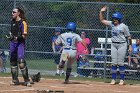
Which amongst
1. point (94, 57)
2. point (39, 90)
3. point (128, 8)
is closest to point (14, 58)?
point (39, 90)

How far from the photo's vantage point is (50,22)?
2203cm

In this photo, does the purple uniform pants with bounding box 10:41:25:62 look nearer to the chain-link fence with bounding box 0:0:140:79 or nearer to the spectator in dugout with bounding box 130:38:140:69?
the chain-link fence with bounding box 0:0:140:79

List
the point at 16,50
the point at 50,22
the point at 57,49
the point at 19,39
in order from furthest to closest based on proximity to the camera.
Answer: the point at 50,22
the point at 57,49
the point at 16,50
the point at 19,39

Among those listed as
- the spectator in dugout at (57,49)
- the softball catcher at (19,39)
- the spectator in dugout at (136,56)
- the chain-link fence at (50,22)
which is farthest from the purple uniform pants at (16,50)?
the spectator in dugout at (136,56)

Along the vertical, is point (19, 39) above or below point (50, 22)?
below

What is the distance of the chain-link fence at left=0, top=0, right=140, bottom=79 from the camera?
21484mm

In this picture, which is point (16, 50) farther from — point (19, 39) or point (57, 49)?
point (57, 49)

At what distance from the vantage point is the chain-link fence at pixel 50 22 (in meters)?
21.5

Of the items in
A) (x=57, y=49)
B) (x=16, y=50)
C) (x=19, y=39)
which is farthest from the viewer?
(x=57, y=49)

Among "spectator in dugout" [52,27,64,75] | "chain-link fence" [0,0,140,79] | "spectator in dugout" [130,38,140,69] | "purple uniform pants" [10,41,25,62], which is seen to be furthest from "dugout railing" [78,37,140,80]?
"purple uniform pants" [10,41,25,62]

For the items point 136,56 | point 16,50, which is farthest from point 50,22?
point 16,50

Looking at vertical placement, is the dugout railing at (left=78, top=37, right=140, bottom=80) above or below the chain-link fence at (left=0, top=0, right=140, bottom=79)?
below

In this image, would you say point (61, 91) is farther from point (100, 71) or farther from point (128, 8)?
point (128, 8)

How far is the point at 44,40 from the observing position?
2189 cm
